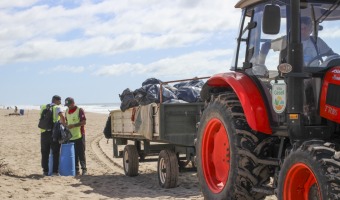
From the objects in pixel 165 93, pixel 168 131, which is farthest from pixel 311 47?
pixel 165 93

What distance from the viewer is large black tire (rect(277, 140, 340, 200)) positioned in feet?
11.5

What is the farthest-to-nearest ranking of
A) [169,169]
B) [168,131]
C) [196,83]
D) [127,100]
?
[127,100], [196,83], [169,169], [168,131]

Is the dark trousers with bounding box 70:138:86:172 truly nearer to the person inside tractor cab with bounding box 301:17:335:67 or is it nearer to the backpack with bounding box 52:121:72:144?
the backpack with bounding box 52:121:72:144

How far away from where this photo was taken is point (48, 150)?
10742 mm

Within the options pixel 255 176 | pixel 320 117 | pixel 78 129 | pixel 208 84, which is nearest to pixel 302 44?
pixel 320 117

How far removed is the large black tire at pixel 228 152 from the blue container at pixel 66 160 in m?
5.21

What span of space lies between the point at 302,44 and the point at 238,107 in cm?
106

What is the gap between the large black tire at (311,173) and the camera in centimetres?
352

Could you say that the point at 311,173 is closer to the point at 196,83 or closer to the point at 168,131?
the point at 168,131

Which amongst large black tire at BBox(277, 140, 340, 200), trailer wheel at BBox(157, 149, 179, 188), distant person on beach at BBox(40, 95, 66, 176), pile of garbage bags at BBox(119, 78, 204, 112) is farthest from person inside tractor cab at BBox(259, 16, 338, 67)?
distant person on beach at BBox(40, 95, 66, 176)

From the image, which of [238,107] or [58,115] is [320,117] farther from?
[58,115]

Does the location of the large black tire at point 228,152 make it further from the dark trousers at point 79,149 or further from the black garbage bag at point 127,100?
the dark trousers at point 79,149

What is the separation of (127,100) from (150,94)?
0.96 metres

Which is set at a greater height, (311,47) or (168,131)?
(311,47)
